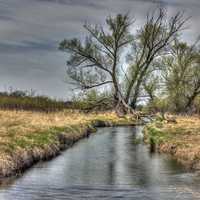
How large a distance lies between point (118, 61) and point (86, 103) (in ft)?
22.0

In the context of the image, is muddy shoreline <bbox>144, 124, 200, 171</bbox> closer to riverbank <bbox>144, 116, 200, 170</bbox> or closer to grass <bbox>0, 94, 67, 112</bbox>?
riverbank <bbox>144, 116, 200, 170</bbox>

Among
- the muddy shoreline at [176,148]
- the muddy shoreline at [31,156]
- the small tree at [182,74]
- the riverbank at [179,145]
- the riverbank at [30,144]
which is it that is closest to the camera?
the muddy shoreline at [31,156]

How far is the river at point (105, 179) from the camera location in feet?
51.3

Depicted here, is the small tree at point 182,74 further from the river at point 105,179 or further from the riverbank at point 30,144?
the river at point 105,179

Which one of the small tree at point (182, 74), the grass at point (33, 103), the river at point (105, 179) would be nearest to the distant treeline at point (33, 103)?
the grass at point (33, 103)

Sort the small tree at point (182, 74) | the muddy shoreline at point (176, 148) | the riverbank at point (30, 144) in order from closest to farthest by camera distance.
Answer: the riverbank at point (30, 144)
the muddy shoreline at point (176, 148)
the small tree at point (182, 74)

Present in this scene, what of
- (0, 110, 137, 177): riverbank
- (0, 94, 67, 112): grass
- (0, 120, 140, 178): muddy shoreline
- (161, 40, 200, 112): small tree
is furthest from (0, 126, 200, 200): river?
(161, 40, 200, 112): small tree

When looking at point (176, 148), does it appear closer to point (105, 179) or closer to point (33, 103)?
point (105, 179)

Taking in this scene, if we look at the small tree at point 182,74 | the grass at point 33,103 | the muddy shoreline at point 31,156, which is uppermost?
the small tree at point 182,74

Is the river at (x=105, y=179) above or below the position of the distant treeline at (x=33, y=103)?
below

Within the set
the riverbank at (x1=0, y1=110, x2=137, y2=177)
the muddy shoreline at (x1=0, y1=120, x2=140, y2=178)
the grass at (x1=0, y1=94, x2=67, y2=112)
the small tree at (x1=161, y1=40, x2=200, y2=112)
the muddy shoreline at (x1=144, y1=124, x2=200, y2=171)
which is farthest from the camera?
the small tree at (x1=161, y1=40, x2=200, y2=112)

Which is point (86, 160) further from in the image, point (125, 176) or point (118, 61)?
point (118, 61)

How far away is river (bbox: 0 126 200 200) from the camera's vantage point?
51.3 feet

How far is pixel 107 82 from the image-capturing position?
208ft
